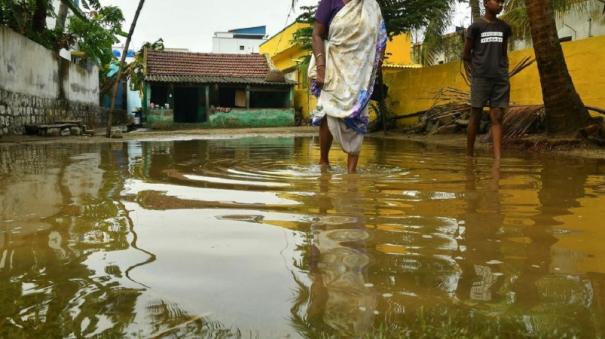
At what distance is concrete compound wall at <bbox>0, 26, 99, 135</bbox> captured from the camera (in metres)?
10.0

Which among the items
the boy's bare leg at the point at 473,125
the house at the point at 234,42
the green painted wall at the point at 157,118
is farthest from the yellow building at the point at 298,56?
the boy's bare leg at the point at 473,125

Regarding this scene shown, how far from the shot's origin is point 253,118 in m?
22.5

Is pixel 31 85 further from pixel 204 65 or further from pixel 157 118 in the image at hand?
pixel 204 65

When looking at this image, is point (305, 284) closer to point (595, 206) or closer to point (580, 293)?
point (580, 293)

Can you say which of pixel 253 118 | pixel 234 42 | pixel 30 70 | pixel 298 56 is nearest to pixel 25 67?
pixel 30 70

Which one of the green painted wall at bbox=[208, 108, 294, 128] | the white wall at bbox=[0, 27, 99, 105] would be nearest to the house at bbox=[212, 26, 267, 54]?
the green painted wall at bbox=[208, 108, 294, 128]

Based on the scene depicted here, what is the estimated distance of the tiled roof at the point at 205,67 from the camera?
22.3 m

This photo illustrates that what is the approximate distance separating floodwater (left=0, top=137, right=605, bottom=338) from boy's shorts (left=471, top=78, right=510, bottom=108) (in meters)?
2.22

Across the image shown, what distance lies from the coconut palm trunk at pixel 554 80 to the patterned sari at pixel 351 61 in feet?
10.4

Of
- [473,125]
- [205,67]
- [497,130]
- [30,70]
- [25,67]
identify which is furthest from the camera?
[205,67]

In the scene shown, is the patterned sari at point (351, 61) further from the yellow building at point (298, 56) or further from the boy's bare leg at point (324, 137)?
the yellow building at point (298, 56)

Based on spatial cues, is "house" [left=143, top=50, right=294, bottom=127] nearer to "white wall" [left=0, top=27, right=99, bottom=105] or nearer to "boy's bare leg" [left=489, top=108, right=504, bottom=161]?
"white wall" [left=0, top=27, right=99, bottom=105]

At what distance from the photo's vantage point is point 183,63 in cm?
2380

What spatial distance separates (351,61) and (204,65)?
21.5 m
